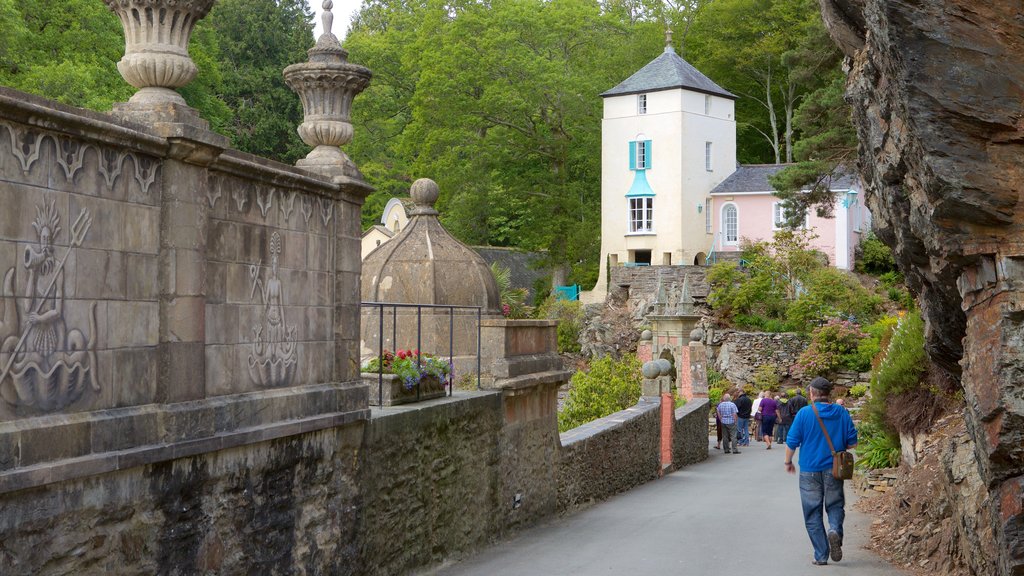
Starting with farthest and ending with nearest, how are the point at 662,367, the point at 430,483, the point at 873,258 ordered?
the point at 873,258 < the point at 662,367 < the point at 430,483

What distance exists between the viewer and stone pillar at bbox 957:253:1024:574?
304 inches

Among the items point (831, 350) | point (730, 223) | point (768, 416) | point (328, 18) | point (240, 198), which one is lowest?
point (768, 416)

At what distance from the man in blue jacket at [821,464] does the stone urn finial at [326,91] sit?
4.82m

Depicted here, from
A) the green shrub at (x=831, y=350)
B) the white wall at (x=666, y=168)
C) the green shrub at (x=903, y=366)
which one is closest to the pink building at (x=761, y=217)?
the white wall at (x=666, y=168)

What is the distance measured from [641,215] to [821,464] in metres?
41.5

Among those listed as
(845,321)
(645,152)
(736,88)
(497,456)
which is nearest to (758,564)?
(497,456)

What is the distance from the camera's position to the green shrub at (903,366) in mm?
14047

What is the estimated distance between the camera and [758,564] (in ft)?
36.2

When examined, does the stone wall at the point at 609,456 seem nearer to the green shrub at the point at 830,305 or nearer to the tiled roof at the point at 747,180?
the green shrub at the point at 830,305

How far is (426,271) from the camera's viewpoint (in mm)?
13781

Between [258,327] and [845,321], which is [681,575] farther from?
[845,321]

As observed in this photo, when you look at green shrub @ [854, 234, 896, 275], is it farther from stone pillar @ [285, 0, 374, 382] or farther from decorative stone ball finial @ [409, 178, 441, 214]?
stone pillar @ [285, 0, 374, 382]

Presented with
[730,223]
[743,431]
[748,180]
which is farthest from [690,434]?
[748,180]

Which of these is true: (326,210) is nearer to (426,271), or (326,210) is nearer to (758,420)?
(426,271)
